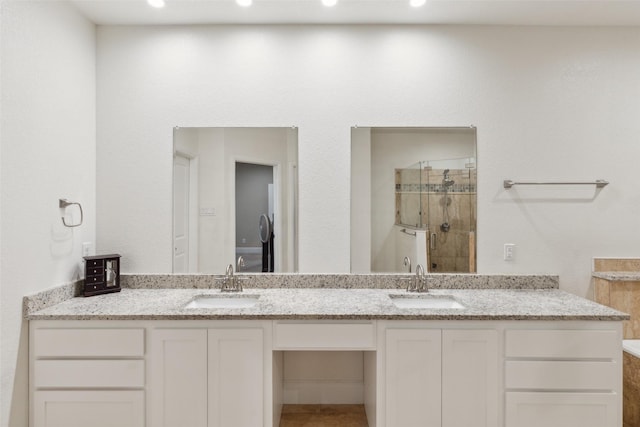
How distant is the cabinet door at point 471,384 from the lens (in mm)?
1881

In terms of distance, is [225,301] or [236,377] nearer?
[236,377]

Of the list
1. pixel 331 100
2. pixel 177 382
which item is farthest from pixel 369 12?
pixel 177 382

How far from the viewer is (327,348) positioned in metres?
1.92

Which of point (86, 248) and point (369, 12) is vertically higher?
point (369, 12)

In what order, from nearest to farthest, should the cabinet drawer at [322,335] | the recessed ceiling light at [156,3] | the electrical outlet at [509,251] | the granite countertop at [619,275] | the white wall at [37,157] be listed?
the white wall at [37,157], the cabinet drawer at [322,335], the recessed ceiling light at [156,3], the granite countertop at [619,275], the electrical outlet at [509,251]

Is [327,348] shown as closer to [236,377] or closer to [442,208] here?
[236,377]

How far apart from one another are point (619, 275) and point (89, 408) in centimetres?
312

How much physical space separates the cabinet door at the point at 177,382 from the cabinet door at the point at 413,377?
93cm

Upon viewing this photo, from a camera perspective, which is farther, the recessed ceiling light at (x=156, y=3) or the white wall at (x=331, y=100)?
the white wall at (x=331, y=100)

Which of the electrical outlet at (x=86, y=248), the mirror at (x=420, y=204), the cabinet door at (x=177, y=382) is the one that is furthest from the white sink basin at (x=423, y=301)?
the electrical outlet at (x=86, y=248)

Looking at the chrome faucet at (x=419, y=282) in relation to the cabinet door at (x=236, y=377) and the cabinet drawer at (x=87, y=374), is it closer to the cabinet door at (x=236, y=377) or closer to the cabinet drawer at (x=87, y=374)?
the cabinet door at (x=236, y=377)

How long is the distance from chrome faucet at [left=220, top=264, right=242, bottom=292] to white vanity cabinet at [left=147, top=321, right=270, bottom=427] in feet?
1.64

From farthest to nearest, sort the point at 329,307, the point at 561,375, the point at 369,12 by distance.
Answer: the point at 369,12 < the point at 329,307 < the point at 561,375

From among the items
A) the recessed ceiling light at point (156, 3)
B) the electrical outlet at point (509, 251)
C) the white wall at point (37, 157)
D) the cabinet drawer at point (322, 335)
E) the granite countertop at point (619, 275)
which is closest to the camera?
the white wall at point (37, 157)
